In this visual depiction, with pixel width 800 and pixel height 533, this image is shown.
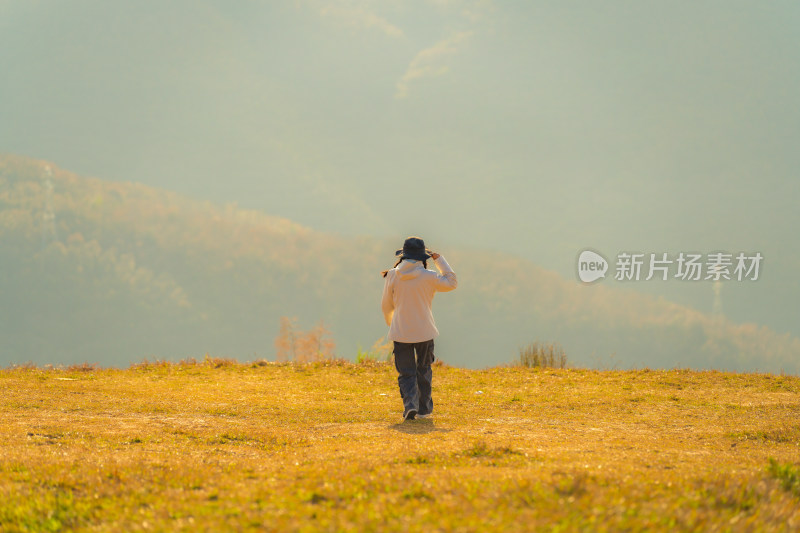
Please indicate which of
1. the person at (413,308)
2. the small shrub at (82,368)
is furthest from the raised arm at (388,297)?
the small shrub at (82,368)

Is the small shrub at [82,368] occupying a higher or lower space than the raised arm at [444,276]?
lower

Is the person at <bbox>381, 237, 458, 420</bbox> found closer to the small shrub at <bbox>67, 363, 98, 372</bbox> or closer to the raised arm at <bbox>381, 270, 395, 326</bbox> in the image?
the raised arm at <bbox>381, 270, 395, 326</bbox>

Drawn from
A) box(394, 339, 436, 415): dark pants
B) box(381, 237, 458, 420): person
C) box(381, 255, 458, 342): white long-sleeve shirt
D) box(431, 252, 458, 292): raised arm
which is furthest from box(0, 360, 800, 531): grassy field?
box(431, 252, 458, 292): raised arm

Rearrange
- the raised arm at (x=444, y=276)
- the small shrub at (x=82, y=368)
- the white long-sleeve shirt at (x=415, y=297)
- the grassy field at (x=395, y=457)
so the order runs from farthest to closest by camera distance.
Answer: the small shrub at (x=82, y=368) → the raised arm at (x=444, y=276) → the white long-sleeve shirt at (x=415, y=297) → the grassy field at (x=395, y=457)

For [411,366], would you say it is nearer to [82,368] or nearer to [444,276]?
[444,276]

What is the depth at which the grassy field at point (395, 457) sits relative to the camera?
4.46 metres

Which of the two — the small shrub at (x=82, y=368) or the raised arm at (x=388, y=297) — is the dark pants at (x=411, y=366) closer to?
the raised arm at (x=388, y=297)

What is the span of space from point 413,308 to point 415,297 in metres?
0.17

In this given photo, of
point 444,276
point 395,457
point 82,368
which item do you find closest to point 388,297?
point 444,276

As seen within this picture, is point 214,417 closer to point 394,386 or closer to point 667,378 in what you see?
point 394,386

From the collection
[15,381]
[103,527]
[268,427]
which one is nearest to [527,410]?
[268,427]

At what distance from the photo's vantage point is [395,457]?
6.39m

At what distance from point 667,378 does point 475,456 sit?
1032 cm

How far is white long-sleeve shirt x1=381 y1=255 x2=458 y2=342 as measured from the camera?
9773 millimetres
